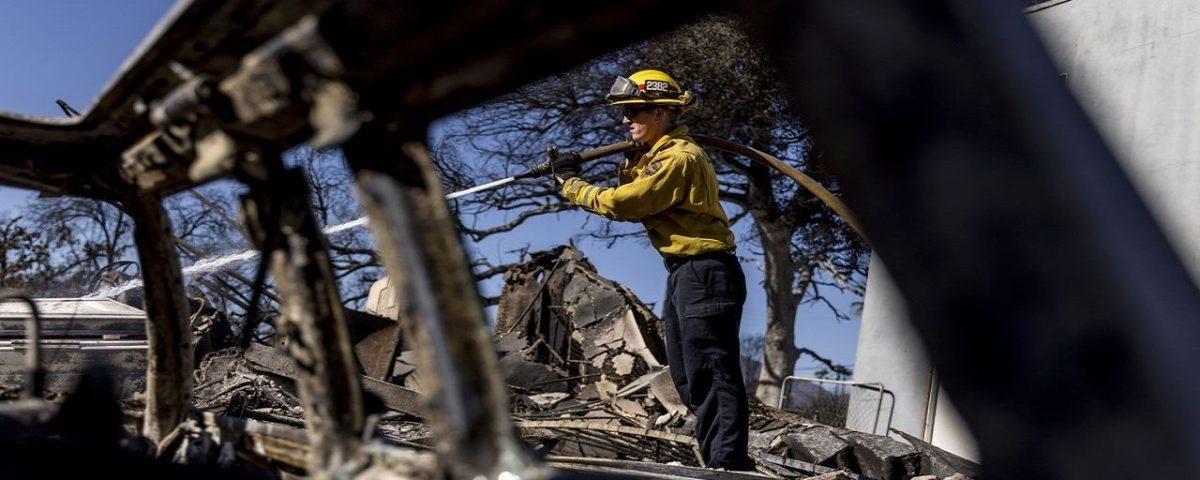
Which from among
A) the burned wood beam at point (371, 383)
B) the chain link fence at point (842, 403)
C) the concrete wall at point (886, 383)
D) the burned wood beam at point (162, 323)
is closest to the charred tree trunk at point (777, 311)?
the chain link fence at point (842, 403)

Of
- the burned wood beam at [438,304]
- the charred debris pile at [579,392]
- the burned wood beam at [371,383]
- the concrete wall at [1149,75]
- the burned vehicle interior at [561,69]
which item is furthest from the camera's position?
the concrete wall at [1149,75]

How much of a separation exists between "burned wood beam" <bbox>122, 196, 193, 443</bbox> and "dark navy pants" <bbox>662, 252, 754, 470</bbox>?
264 cm

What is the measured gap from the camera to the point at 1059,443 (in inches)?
27.0

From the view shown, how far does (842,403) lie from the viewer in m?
13.5

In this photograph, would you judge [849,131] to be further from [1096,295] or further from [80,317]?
[80,317]

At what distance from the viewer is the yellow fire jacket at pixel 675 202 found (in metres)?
4.41

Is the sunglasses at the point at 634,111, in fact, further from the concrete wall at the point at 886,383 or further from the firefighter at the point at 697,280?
the concrete wall at the point at 886,383

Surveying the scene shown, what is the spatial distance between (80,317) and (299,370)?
4186 millimetres

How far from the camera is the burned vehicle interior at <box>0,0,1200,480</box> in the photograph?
0.68 metres

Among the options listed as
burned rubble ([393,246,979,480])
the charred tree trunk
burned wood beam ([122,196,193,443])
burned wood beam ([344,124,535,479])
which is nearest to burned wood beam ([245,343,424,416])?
burned rubble ([393,246,979,480])

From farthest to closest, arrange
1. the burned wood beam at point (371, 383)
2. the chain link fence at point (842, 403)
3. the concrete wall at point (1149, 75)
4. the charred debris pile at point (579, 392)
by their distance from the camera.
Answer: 1. the chain link fence at point (842, 403)
2. the concrete wall at point (1149, 75)
3. the burned wood beam at point (371, 383)
4. the charred debris pile at point (579, 392)

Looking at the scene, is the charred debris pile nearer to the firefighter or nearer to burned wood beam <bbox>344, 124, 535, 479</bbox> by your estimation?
the firefighter

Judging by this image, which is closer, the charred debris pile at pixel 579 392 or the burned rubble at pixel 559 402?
the burned rubble at pixel 559 402

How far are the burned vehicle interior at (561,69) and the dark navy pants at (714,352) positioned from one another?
2.71 m
